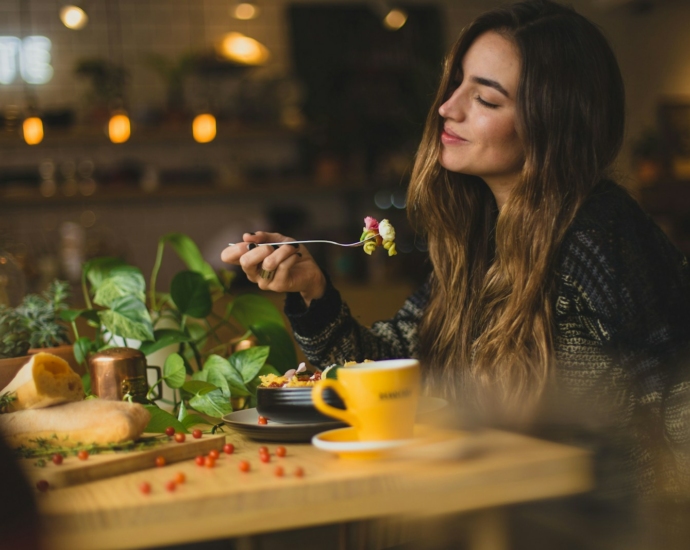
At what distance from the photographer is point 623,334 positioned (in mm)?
1341

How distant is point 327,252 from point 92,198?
1359 millimetres

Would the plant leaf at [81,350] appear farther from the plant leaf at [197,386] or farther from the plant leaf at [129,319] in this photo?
the plant leaf at [197,386]

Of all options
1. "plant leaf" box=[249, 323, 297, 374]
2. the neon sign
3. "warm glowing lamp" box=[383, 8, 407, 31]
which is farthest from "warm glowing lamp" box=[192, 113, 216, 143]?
"plant leaf" box=[249, 323, 297, 374]

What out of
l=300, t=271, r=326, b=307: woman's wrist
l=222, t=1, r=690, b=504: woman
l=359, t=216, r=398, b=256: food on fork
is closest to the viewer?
l=359, t=216, r=398, b=256: food on fork

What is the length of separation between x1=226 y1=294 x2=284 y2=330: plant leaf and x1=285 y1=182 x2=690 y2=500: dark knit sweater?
0.47 meters

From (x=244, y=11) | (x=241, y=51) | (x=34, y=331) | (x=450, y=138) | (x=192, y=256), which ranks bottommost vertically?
(x=34, y=331)

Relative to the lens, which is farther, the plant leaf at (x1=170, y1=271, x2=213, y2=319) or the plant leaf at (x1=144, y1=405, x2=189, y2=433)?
the plant leaf at (x1=170, y1=271, x2=213, y2=319)

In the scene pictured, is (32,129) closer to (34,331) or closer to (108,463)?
(34,331)

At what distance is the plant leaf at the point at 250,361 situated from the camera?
4.15 ft

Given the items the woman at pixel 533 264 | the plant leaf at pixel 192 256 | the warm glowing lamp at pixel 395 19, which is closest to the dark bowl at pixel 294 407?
the woman at pixel 533 264

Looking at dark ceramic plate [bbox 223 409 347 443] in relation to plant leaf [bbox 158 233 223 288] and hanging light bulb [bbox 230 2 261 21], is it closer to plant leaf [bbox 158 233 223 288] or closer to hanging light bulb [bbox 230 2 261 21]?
plant leaf [bbox 158 233 223 288]

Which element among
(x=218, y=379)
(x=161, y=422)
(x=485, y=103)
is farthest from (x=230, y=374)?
(x=485, y=103)

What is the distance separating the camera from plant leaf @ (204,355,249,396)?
1262 mm

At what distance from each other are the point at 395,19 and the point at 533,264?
4113 millimetres
